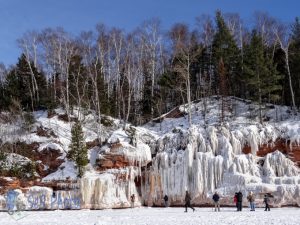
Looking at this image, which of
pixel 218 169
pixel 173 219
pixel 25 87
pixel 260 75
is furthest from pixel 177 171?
pixel 25 87

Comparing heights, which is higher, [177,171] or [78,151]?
[78,151]

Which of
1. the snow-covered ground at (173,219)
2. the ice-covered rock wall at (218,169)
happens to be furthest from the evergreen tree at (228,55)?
the snow-covered ground at (173,219)

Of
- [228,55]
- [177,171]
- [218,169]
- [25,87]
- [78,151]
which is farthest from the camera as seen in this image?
[25,87]

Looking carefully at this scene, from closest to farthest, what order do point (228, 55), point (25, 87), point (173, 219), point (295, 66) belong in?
1. point (173, 219)
2. point (295, 66)
3. point (228, 55)
4. point (25, 87)

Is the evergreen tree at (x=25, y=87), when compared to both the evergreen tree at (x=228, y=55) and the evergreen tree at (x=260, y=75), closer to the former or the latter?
the evergreen tree at (x=228, y=55)

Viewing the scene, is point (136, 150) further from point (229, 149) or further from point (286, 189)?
point (286, 189)

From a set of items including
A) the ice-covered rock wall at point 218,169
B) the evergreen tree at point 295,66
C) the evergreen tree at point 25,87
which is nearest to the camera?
the ice-covered rock wall at point 218,169

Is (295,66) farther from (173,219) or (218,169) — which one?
(173,219)

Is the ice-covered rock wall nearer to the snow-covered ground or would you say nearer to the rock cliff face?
the rock cliff face

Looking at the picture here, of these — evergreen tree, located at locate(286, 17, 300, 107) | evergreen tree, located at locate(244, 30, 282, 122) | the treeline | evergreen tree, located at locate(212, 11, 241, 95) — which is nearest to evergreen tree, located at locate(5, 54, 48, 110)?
the treeline

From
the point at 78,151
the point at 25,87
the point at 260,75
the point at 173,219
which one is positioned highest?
the point at 25,87

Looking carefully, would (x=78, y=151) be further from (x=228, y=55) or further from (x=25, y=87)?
(x=228, y=55)

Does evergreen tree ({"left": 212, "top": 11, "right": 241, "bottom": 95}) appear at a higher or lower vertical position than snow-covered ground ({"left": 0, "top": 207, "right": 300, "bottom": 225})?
higher

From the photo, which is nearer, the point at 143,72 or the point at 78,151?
the point at 78,151
